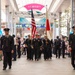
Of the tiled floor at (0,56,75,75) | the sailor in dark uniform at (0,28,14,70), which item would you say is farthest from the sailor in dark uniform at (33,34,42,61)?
the sailor in dark uniform at (0,28,14,70)

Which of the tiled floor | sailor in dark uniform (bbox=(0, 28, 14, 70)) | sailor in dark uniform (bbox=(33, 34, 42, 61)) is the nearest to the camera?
the tiled floor

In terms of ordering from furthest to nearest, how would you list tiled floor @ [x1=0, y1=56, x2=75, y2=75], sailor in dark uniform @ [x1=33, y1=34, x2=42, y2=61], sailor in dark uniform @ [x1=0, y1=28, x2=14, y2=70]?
sailor in dark uniform @ [x1=33, y1=34, x2=42, y2=61] < sailor in dark uniform @ [x1=0, y1=28, x2=14, y2=70] < tiled floor @ [x1=0, y1=56, x2=75, y2=75]

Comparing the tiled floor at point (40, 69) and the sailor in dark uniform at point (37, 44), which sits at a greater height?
the sailor in dark uniform at point (37, 44)

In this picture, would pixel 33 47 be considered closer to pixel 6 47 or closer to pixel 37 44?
pixel 37 44

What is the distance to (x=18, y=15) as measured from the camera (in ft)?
111

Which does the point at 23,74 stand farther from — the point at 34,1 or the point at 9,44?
the point at 34,1

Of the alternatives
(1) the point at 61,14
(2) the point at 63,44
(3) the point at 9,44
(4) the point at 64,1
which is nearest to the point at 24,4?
(1) the point at 61,14

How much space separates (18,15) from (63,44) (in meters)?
13.3

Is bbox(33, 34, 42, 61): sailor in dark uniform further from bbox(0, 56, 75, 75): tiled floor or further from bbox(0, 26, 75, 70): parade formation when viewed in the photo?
bbox(0, 56, 75, 75): tiled floor

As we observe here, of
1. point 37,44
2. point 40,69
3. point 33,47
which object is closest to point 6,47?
point 40,69

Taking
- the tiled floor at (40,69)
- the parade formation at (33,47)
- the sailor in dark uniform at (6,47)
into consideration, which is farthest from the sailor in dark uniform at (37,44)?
the sailor in dark uniform at (6,47)

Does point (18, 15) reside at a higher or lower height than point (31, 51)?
higher

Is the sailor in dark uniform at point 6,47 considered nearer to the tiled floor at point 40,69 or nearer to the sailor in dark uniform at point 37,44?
the tiled floor at point 40,69

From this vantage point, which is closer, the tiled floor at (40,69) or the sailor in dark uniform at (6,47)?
the tiled floor at (40,69)
